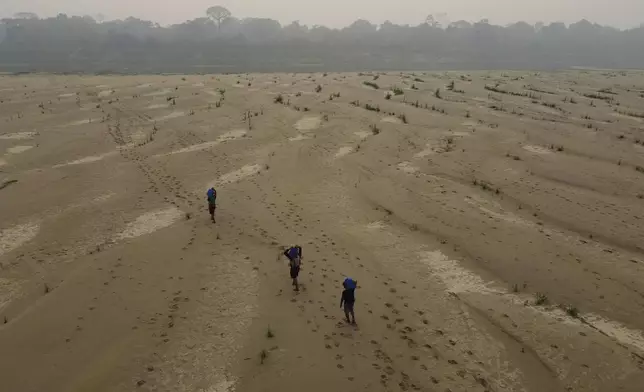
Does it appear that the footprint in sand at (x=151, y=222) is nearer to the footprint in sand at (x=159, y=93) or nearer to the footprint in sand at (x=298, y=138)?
the footprint in sand at (x=298, y=138)

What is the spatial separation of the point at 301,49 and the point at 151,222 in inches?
4172

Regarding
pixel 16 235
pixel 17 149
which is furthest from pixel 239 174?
pixel 17 149

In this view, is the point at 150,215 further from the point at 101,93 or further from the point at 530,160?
the point at 101,93

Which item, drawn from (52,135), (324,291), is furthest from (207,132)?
(324,291)

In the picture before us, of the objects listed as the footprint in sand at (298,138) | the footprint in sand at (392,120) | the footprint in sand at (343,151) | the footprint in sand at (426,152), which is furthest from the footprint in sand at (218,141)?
the footprint in sand at (426,152)

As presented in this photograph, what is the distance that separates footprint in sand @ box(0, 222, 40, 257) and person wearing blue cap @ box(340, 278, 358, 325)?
10.1 metres

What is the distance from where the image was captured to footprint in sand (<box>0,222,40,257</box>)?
14.4 m

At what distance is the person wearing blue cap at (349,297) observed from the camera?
32.3ft

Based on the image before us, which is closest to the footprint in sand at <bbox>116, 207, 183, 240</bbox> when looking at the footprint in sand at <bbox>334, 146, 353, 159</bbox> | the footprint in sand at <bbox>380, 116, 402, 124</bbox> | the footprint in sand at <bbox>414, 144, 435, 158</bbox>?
the footprint in sand at <bbox>334, 146, 353, 159</bbox>

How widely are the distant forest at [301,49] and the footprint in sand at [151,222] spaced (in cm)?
6617

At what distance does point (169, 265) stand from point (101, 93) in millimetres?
31620

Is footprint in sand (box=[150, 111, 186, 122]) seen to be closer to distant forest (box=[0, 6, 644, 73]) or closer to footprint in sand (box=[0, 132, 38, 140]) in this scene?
footprint in sand (box=[0, 132, 38, 140])

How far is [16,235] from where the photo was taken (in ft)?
49.4

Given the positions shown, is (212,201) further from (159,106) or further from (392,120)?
(159,106)
